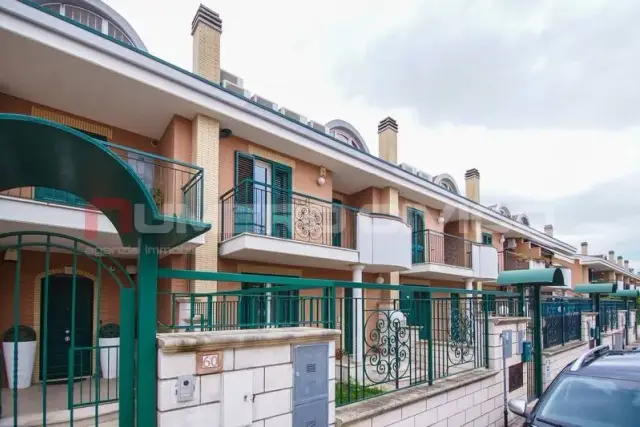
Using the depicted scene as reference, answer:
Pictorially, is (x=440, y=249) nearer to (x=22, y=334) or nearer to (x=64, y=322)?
(x=64, y=322)

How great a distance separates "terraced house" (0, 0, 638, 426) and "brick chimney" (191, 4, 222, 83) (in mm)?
44

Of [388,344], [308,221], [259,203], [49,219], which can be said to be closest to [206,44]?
[259,203]

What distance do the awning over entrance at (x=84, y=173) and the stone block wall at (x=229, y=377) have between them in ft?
2.48

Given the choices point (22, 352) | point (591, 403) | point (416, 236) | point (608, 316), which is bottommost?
point (608, 316)

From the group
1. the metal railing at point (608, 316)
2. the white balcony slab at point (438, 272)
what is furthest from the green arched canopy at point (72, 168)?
the metal railing at point (608, 316)

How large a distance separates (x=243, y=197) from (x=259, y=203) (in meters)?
0.54

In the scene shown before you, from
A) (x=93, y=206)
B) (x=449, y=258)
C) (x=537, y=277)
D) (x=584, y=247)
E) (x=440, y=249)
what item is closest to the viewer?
(x=93, y=206)

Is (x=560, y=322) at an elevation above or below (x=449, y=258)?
below

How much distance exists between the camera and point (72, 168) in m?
2.55

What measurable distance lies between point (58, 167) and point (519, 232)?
2424 cm

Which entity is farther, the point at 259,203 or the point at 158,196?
the point at 259,203

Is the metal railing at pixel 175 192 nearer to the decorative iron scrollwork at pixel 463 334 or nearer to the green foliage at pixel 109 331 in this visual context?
the green foliage at pixel 109 331

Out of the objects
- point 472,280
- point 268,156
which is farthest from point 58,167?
point 472,280

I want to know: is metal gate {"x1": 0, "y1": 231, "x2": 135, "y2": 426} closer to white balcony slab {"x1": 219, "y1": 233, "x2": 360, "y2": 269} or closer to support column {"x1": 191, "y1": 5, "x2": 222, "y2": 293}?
support column {"x1": 191, "y1": 5, "x2": 222, "y2": 293}
